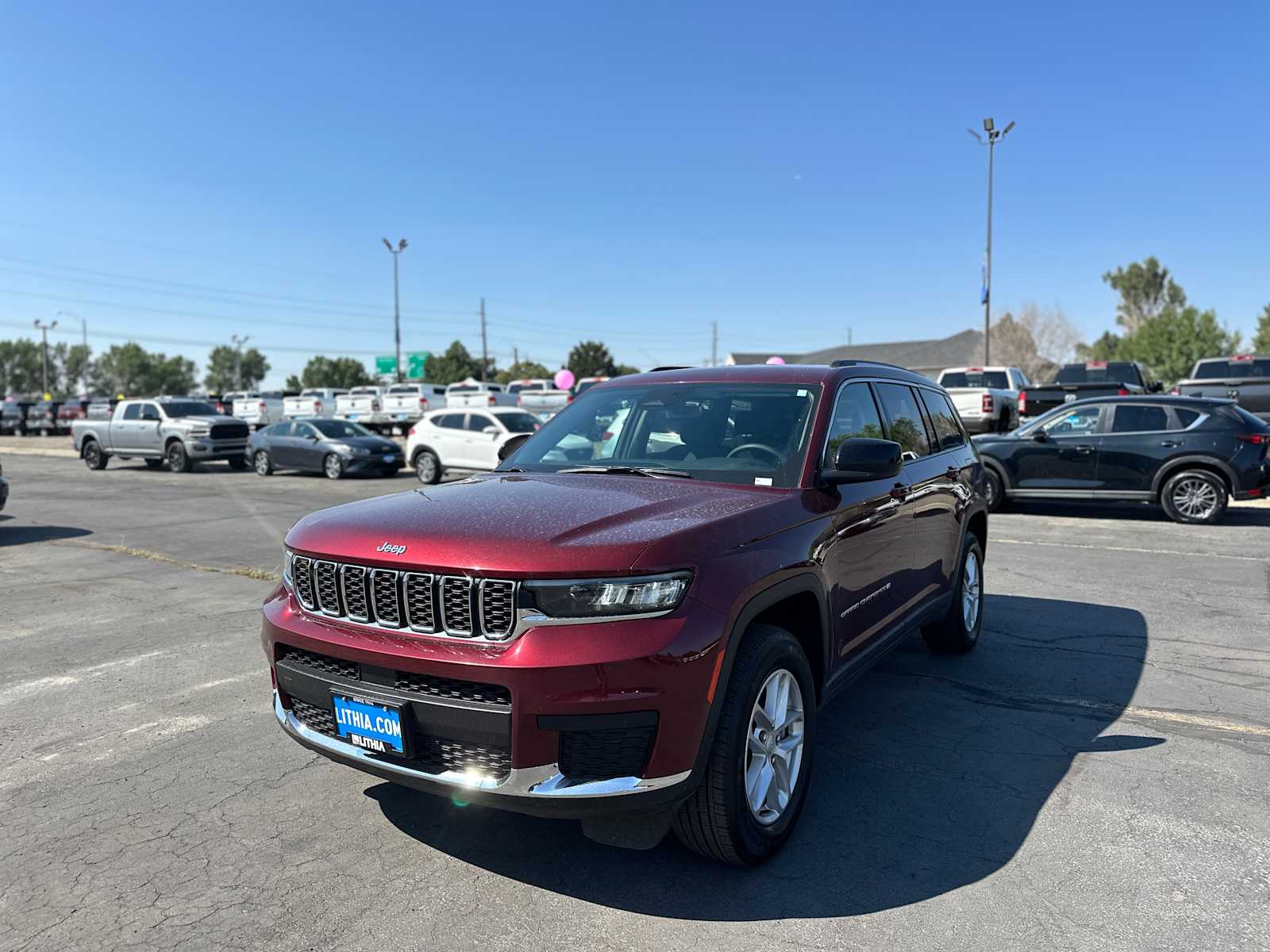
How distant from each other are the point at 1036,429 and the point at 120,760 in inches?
474

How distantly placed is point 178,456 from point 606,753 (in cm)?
2354

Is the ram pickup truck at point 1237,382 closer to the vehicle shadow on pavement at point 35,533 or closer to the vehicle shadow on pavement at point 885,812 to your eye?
the vehicle shadow on pavement at point 885,812

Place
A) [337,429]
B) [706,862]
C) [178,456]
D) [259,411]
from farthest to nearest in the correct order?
[259,411]
[178,456]
[337,429]
[706,862]

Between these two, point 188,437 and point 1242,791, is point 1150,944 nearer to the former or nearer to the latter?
point 1242,791

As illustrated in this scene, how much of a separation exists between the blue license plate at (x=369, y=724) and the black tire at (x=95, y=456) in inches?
994

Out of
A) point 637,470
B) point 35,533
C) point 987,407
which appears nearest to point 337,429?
point 35,533

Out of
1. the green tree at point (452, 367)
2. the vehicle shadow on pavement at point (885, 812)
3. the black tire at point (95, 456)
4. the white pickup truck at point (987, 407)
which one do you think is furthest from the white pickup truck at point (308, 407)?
the green tree at point (452, 367)

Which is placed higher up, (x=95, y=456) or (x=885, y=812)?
(x=95, y=456)

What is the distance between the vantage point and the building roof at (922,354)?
7200cm

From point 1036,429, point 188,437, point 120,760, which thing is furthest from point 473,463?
point 120,760

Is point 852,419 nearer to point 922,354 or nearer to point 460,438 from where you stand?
point 460,438


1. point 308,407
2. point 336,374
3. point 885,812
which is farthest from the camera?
point 336,374

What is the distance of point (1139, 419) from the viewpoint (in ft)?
39.9

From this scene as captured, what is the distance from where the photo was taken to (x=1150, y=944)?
2703 millimetres
